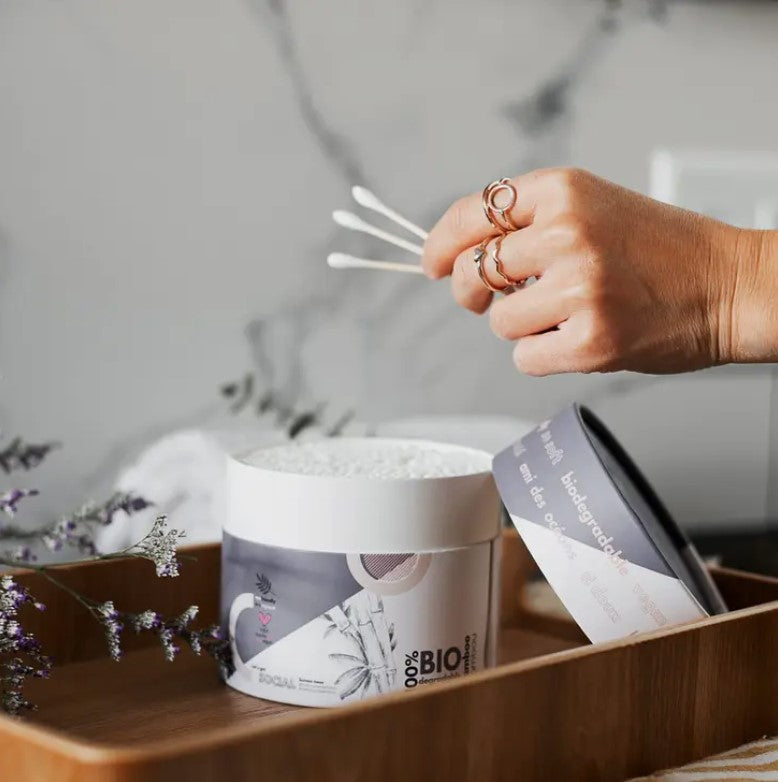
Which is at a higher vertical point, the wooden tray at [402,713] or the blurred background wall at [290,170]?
the blurred background wall at [290,170]

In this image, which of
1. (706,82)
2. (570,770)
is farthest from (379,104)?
(570,770)

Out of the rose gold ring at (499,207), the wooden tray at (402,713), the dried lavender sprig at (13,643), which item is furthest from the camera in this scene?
the rose gold ring at (499,207)

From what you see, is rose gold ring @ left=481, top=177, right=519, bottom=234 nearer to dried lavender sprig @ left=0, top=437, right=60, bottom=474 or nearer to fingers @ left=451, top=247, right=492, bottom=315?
fingers @ left=451, top=247, right=492, bottom=315

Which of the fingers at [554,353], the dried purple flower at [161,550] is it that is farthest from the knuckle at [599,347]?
the dried purple flower at [161,550]

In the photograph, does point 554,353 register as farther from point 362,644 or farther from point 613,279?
point 362,644

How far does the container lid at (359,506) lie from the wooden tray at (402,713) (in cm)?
8

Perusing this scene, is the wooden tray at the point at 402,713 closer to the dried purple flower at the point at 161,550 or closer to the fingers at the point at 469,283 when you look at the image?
the dried purple flower at the point at 161,550

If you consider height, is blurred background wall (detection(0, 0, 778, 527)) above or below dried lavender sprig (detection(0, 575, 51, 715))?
above

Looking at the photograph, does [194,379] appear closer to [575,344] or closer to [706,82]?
[575,344]

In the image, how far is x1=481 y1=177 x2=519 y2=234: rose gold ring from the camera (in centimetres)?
61

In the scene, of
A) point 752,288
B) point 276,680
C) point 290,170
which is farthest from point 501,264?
point 290,170

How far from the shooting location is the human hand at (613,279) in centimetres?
59

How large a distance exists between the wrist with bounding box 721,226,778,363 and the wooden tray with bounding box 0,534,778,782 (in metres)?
0.14

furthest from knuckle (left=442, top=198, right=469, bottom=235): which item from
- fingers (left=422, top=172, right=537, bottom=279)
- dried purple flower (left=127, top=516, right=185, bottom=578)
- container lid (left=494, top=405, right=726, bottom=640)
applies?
dried purple flower (left=127, top=516, right=185, bottom=578)
